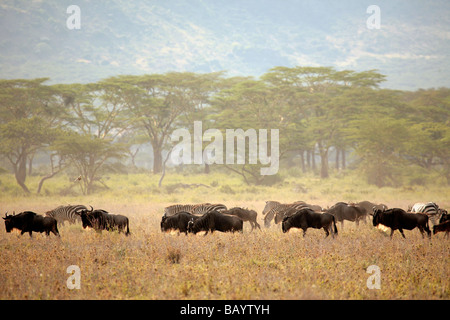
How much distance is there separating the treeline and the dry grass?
19.8 metres

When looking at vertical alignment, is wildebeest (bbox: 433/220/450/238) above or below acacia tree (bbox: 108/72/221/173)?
below

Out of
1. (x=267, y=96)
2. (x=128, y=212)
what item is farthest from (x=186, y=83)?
(x=128, y=212)

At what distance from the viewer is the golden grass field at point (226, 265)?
5363mm

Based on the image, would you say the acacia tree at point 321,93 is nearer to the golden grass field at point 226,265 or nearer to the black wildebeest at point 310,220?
the golden grass field at point 226,265

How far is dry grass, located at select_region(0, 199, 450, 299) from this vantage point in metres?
5.36

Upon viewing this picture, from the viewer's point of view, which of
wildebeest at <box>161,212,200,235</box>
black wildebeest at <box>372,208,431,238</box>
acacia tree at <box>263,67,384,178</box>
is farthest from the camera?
acacia tree at <box>263,67,384,178</box>

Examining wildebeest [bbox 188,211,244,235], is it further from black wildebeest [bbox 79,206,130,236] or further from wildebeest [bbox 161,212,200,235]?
black wildebeest [bbox 79,206,130,236]

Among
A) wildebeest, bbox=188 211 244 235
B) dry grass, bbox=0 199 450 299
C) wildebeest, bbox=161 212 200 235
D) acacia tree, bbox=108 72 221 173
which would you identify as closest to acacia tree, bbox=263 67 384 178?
acacia tree, bbox=108 72 221 173

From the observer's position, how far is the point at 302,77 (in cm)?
4050

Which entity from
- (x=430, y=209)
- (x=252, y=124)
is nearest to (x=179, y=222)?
(x=430, y=209)

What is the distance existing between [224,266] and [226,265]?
7 cm

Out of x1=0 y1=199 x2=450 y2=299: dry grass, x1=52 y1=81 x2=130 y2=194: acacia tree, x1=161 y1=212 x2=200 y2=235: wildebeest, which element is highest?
x1=52 y1=81 x2=130 y2=194: acacia tree

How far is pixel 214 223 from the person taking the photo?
889 cm
